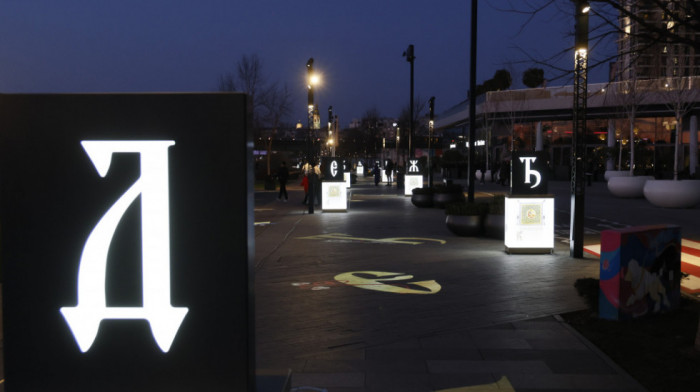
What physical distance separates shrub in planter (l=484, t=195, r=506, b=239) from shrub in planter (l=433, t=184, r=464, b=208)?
9270 mm

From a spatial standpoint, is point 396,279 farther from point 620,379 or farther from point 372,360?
point 620,379

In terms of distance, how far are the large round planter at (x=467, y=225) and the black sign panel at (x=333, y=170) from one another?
29.9ft

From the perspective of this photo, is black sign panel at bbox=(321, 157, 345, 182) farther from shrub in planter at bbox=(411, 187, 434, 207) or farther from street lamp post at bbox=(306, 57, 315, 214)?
shrub in planter at bbox=(411, 187, 434, 207)

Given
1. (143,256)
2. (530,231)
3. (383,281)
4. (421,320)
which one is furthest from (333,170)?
(143,256)

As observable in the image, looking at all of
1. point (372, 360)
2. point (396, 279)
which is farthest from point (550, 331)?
point (396, 279)

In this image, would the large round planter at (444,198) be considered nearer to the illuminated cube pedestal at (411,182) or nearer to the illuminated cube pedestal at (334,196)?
the illuminated cube pedestal at (334,196)

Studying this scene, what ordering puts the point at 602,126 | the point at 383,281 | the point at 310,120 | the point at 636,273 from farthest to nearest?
the point at 602,126, the point at 310,120, the point at 383,281, the point at 636,273

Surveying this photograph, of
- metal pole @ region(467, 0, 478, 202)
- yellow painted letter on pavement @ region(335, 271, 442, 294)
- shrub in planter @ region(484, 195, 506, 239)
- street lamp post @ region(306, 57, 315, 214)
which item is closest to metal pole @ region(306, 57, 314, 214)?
street lamp post @ region(306, 57, 315, 214)

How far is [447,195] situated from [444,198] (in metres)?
0.16

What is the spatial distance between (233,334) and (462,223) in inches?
495

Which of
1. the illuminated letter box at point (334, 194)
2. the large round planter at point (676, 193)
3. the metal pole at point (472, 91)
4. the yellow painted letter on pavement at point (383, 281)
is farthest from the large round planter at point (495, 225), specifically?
the large round planter at point (676, 193)

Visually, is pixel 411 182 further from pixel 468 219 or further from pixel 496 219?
pixel 496 219

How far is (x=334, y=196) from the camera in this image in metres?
23.0

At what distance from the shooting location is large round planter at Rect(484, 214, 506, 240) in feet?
45.4
